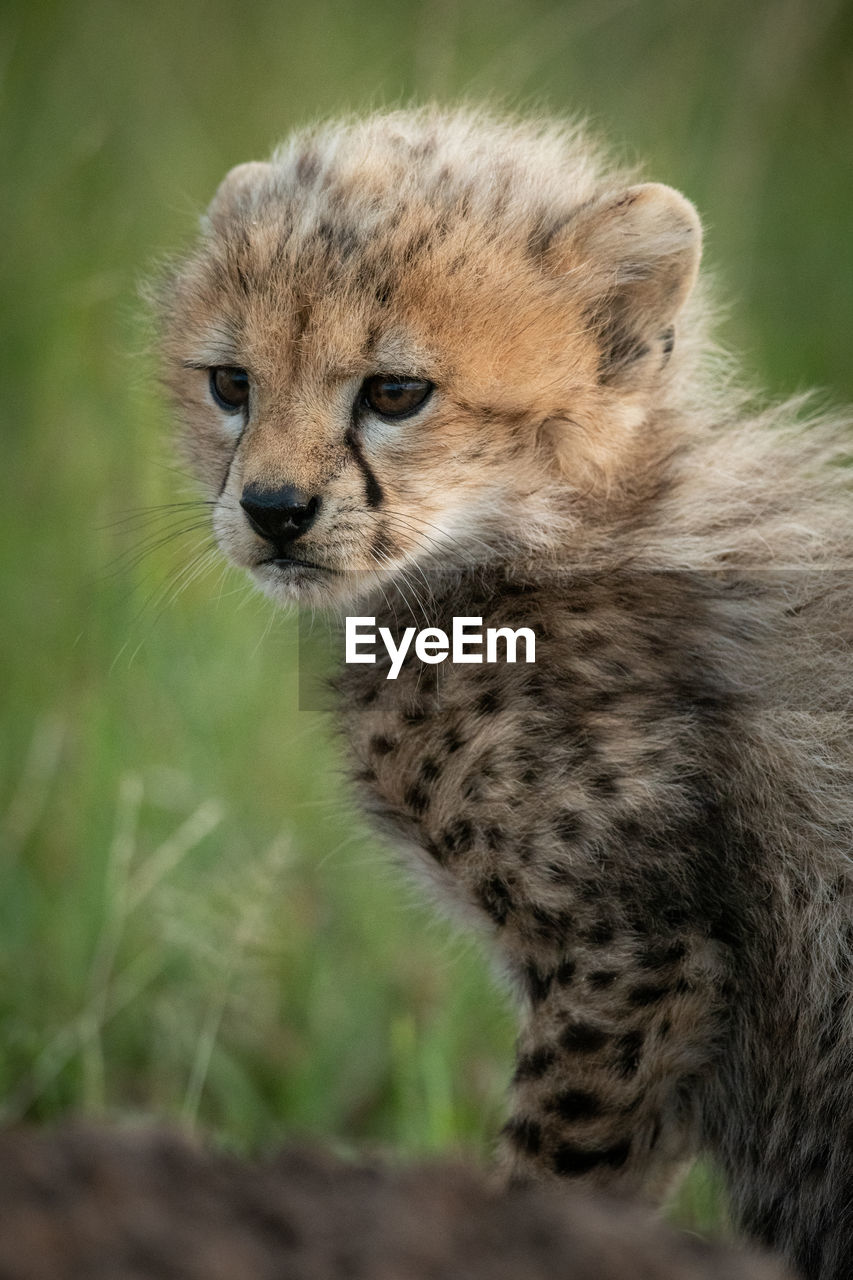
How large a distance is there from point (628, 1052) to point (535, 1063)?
0.40ft

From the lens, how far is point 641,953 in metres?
1.90

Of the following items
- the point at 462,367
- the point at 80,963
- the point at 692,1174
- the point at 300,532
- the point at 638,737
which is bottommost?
the point at 692,1174

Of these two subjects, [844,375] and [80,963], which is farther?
[844,375]

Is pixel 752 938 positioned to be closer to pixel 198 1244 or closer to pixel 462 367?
pixel 462 367

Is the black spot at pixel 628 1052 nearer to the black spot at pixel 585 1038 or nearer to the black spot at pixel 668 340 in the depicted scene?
the black spot at pixel 585 1038

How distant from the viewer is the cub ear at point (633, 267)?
88.9 inches

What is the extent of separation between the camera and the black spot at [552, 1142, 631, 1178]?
6.17 feet

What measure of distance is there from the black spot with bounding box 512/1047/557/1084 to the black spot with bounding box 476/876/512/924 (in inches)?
6.8

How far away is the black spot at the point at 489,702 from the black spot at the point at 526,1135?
53 centimetres

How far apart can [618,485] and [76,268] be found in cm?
209

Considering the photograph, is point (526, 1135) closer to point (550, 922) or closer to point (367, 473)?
point (550, 922)

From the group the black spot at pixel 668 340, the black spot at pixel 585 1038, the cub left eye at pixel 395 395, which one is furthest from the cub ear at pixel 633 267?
the black spot at pixel 585 1038

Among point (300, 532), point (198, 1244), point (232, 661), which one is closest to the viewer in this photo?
point (198, 1244)

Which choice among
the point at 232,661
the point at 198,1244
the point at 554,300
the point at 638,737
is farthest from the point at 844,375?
the point at 198,1244
